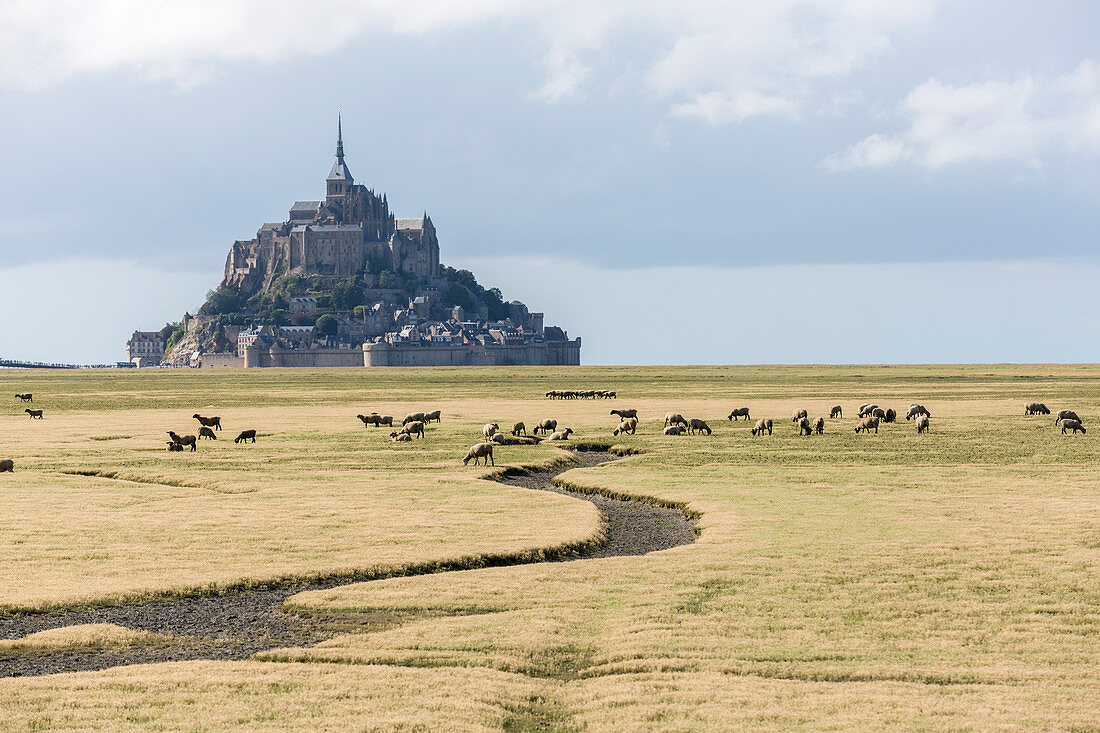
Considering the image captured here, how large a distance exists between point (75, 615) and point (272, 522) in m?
9.43

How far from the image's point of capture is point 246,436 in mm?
53500

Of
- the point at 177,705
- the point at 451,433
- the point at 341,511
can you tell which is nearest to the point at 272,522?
the point at 341,511

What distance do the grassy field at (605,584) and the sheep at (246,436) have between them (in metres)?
4.12

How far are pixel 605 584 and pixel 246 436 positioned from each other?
3500 cm

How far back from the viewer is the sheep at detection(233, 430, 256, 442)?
5281 centimetres

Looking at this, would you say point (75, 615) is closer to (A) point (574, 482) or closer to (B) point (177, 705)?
(B) point (177, 705)

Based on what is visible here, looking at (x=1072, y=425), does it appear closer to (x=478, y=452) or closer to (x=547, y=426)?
(x=547, y=426)

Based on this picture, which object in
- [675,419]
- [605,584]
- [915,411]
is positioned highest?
[915,411]

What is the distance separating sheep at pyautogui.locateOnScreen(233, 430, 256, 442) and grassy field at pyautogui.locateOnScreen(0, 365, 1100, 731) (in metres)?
4.12

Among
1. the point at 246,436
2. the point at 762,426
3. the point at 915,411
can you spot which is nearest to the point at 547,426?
the point at 762,426

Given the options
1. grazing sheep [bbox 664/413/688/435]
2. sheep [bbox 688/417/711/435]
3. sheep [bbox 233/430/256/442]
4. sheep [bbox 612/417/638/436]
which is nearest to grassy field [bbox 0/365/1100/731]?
sheep [bbox 233/430/256/442]

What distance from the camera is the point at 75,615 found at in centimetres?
2028

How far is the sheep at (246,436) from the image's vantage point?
173 feet

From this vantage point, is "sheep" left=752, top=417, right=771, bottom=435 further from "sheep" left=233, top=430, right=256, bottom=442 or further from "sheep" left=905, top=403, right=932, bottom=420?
"sheep" left=233, top=430, right=256, bottom=442
